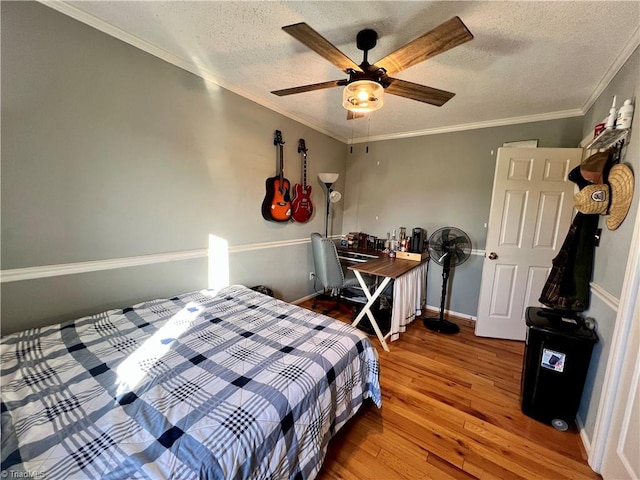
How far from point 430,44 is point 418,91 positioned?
0.43 metres

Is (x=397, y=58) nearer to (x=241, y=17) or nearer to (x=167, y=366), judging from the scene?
(x=241, y=17)

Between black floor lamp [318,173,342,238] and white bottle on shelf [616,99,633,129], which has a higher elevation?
white bottle on shelf [616,99,633,129]

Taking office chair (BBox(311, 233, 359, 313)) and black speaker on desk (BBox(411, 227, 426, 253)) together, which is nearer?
office chair (BBox(311, 233, 359, 313))

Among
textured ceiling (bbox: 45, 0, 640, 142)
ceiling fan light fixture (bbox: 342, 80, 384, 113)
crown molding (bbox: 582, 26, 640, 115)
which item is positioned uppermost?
textured ceiling (bbox: 45, 0, 640, 142)

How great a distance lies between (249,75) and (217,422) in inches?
92.6

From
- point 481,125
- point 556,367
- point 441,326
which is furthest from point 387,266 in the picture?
point 481,125

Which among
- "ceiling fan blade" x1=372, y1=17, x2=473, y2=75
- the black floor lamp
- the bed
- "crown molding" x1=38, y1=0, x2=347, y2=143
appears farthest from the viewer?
the black floor lamp

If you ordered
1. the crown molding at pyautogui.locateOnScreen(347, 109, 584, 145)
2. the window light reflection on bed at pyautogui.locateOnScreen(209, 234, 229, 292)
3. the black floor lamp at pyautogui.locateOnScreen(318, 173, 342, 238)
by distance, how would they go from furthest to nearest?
1. the black floor lamp at pyautogui.locateOnScreen(318, 173, 342, 238)
2. the crown molding at pyautogui.locateOnScreen(347, 109, 584, 145)
3. the window light reflection on bed at pyautogui.locateOnScreen(209, 234, 229, 292)

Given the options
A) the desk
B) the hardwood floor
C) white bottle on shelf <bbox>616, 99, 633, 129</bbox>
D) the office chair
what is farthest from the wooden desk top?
white bottle on shelf <bbox>616, 99, 633, 129</bbox>

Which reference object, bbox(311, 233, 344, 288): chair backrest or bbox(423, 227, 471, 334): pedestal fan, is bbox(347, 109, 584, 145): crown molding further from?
bbox(311, 233, 344, 288): chair backrest

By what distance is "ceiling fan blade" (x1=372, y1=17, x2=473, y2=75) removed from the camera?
1030mm

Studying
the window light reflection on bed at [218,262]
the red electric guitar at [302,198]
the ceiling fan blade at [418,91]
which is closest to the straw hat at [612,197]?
the ceiling fan blade at [418,91]

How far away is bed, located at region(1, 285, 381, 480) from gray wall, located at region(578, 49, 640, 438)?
123 cm

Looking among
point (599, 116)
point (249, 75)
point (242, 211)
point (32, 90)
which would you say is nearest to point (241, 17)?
point (249, 75)
